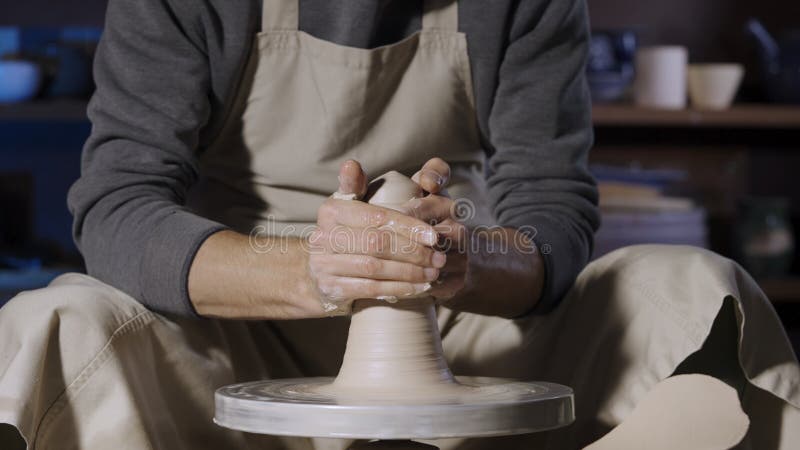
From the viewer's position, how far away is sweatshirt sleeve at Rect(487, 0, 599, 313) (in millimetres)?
1476

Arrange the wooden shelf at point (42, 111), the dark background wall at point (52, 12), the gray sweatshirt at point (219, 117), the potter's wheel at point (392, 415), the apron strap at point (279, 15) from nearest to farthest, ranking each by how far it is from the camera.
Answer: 1. the potter's wheel at point (392, 415)
2. the gray sweatshirt at point (219, 117)
3. the apron strap at point (279, 15)
4. the wooden shelf at point (42, 111)
5. the dark background wall at point (52, 12)

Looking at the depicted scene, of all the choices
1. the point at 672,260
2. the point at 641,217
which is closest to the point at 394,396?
the point at 672,260

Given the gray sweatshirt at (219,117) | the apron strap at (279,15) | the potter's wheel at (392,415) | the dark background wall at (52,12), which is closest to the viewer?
the potter's wheel at (392,415)

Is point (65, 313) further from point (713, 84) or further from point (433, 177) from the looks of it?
point (713, 84)

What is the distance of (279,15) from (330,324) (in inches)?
15.4

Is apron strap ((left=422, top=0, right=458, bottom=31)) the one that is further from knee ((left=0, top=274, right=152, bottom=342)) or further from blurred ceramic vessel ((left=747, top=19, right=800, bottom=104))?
blurred ceramic vessel ((left=747, top=19, right=800, bottom=104))

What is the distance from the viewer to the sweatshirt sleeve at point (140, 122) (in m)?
1.33

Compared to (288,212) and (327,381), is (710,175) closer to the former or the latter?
(288,212)

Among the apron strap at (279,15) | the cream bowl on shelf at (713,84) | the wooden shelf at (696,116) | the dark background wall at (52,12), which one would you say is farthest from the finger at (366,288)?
the dark background wall at (52,12)

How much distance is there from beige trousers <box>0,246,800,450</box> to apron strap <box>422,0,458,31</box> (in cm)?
36

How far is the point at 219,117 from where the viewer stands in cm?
145

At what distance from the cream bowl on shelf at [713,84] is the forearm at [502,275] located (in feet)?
4.85

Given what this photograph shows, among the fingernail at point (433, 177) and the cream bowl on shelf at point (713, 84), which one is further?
the cream bowl on shelf at point (713, 84)

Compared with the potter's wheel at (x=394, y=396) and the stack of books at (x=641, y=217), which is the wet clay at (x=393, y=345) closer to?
the potter's wheel at (x=394, y=396)
